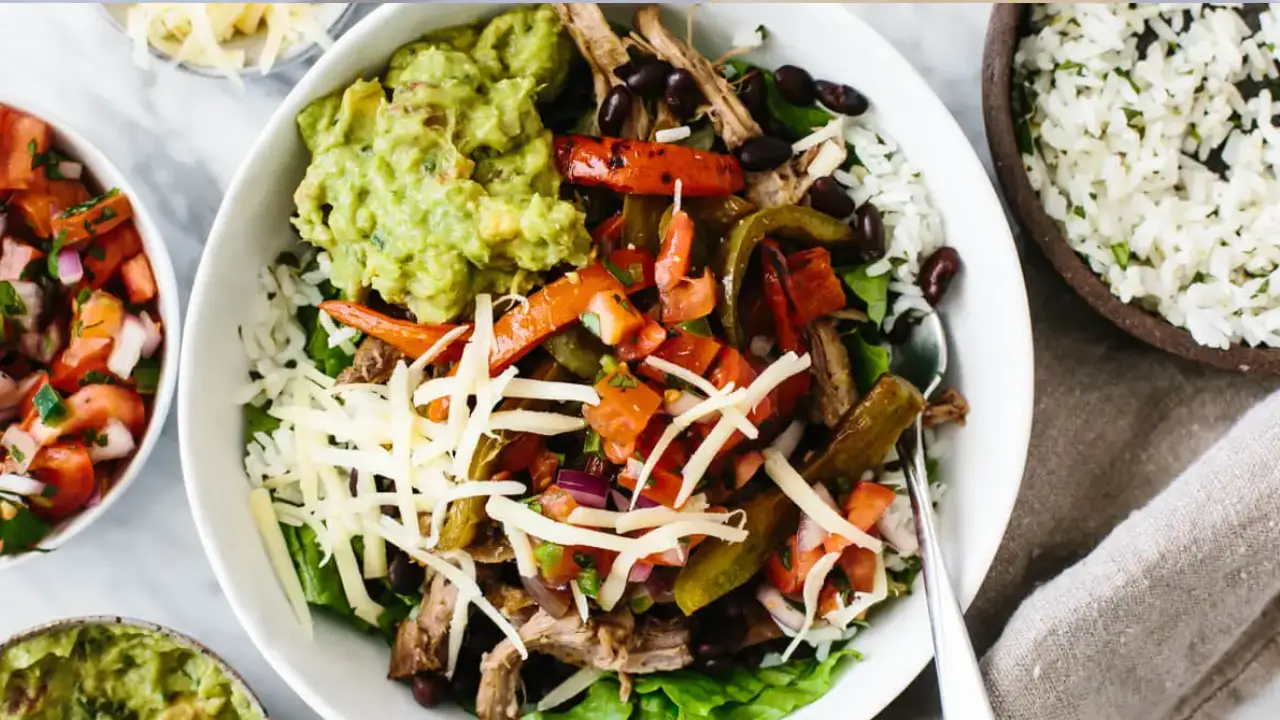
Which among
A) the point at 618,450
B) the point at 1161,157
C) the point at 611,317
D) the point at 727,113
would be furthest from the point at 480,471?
the point at 1161,157

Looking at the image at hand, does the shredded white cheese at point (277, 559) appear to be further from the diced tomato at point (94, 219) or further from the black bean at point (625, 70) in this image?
the black bean at point (625, 70)

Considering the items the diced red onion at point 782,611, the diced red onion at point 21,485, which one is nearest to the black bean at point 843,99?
the diced red onion at point 782,611

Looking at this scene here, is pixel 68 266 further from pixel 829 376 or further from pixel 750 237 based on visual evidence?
pixel 829 376

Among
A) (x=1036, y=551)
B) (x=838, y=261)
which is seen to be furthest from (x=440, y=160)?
(x=1036, y=551)

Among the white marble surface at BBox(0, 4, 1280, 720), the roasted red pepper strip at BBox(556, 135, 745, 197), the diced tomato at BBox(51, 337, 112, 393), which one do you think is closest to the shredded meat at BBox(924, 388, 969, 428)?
the roasted red pepper strip at BBox(556, 135, 745, 197)

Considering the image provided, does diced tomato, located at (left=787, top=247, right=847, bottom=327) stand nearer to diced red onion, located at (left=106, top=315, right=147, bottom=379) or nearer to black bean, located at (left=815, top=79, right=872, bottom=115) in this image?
black bean, located at (left=815, top=79, right=872, bottom=115)

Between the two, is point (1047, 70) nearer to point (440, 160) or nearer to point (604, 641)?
point (440, 160)

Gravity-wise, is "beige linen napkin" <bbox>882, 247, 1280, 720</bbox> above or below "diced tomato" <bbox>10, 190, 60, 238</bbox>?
below

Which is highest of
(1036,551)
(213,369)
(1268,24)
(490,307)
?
(1268,24)
